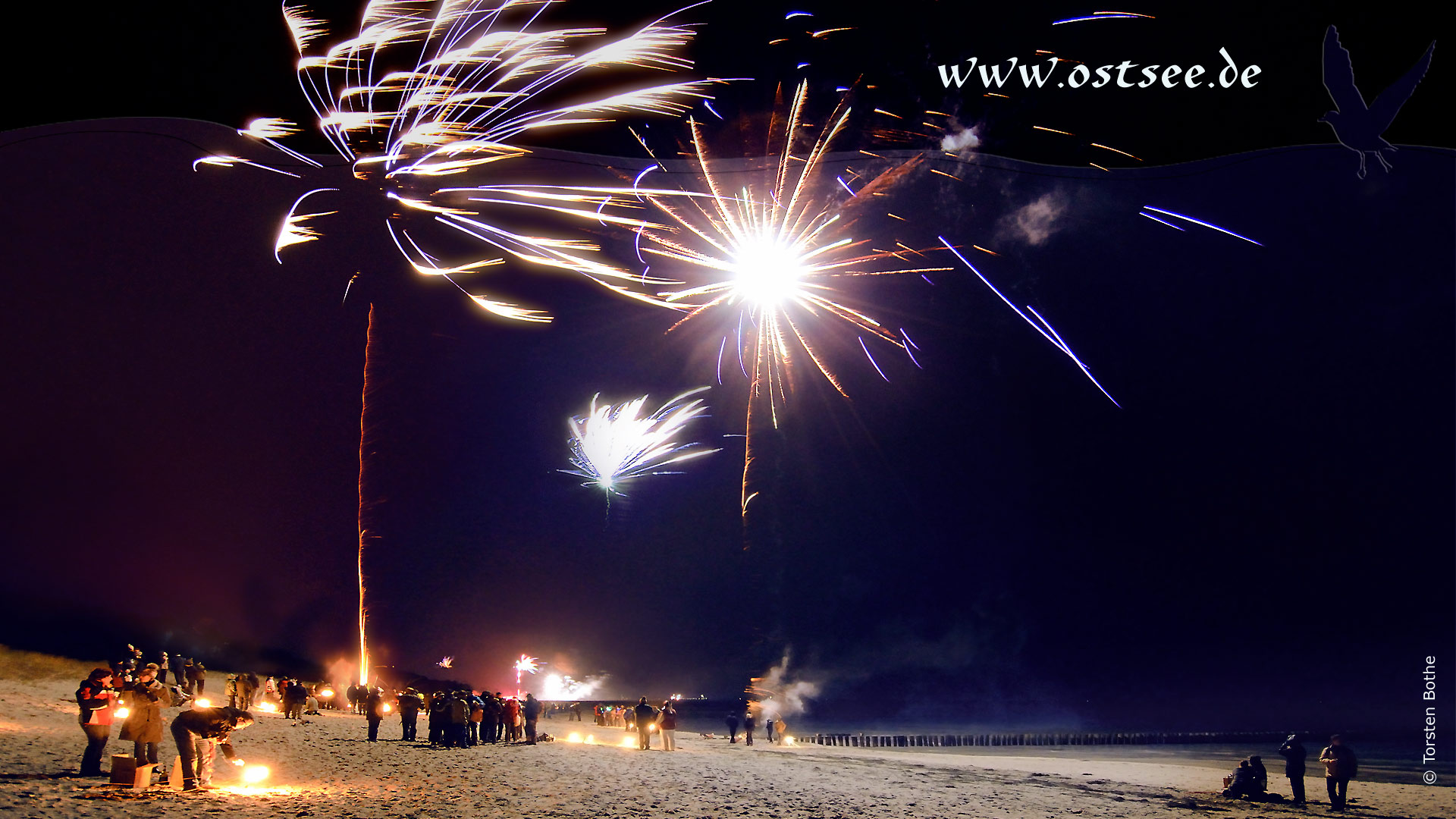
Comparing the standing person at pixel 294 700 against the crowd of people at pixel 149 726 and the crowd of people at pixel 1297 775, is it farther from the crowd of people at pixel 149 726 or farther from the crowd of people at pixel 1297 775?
the crowd of people at pixel 1297 775

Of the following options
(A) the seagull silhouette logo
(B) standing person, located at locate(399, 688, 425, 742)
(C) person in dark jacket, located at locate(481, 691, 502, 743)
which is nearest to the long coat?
(B) standing person, located at locate(399, 688, 425, 742)

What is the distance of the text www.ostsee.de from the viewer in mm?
12500

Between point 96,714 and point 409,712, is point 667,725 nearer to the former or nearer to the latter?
point 409,712

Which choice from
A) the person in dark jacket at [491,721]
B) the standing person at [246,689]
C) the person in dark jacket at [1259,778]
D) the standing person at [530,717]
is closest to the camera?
the person in dark jacket at [1259,778]

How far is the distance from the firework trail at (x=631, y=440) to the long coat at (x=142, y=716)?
9.97 metres

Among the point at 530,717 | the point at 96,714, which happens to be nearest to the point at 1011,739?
the point at 530,717

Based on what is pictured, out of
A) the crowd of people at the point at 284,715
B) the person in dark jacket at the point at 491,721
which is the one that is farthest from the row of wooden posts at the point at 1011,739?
the person in dark jacket at the point at 491,721

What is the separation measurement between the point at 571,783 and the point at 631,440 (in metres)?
9.03

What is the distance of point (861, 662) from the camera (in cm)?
2383

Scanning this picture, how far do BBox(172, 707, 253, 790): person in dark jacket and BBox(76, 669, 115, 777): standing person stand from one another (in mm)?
569

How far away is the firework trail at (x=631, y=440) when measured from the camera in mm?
17484

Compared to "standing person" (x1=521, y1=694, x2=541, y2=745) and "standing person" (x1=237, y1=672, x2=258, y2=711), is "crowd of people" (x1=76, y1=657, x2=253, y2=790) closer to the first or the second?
"standing person" (x1=237, y1=672, x2=258, y2=711)

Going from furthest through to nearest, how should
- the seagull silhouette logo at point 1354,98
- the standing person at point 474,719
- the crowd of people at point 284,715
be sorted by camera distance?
the standing person at point 474,719 < the seagull silhouette logo at point 1354,98 < the crowd of people at point 284,715

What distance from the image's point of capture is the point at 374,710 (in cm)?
1254
